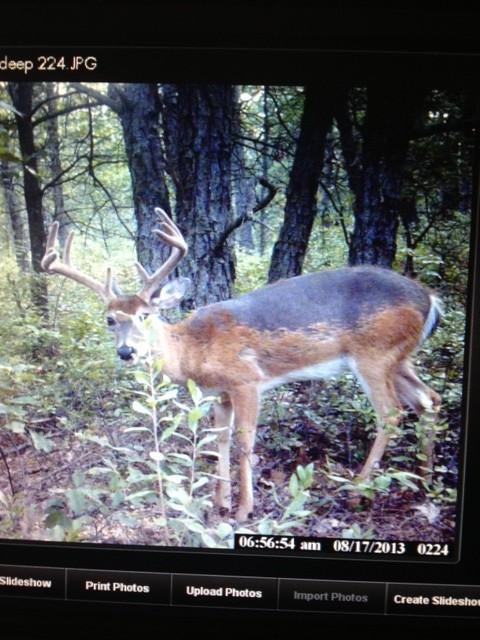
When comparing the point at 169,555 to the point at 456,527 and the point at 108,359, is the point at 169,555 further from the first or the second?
the point at 456,527

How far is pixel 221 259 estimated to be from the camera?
6.02 feet

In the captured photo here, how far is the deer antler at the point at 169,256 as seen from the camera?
1831 millimetres

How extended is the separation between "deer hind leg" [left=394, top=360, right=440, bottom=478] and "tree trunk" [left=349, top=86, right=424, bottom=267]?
27 cm

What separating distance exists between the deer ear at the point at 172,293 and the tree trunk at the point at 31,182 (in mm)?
256

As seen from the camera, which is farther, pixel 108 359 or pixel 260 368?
pixel 260 368

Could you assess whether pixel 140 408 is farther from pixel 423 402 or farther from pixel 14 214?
pixel 423 402

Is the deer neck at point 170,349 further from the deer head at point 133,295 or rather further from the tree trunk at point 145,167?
the tree trunk at point 145,167

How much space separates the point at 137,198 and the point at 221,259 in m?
0.23

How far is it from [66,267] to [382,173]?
0.74m

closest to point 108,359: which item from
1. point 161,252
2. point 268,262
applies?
point 161,252

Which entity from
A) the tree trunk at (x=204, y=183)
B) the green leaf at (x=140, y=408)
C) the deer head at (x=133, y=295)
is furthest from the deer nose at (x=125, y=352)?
the tree trunk at (x=204, y=183)

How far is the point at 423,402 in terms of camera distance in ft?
5.94

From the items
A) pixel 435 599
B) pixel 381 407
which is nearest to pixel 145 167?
pixel 381 407

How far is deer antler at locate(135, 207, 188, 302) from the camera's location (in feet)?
6.01
